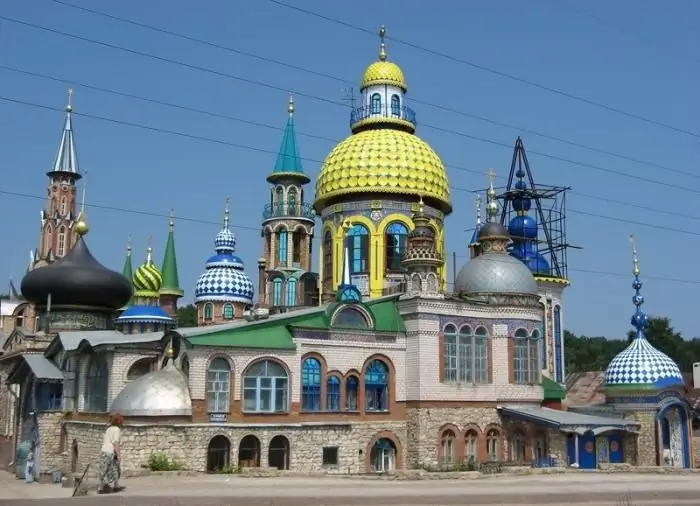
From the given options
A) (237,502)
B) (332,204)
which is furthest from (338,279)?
(237,502)

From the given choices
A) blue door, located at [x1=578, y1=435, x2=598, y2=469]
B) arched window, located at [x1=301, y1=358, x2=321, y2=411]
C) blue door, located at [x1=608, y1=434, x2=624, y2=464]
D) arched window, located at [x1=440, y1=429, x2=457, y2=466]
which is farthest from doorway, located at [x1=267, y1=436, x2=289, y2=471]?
blue door, located at [x1=608, y1=434, x2=624, y2=464]

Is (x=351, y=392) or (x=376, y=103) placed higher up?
(x=376, y=103)

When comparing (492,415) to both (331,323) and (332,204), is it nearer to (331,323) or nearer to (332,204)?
(331,323)

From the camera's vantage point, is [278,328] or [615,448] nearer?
[278,328]

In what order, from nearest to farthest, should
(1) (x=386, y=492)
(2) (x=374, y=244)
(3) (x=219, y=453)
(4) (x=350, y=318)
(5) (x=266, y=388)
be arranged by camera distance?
(1) (x=386, y=492) < (3) (x=219, y=453) < (5) (x=266, y=388) < (4) (x=350, y=318) < (2) (x=374, y=244)

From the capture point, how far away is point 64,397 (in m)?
29.7

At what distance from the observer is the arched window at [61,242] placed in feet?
149

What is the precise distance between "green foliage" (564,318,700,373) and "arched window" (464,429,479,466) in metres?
34.7

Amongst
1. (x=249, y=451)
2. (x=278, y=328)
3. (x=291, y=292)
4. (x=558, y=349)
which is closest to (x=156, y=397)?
(x=249, y=451)

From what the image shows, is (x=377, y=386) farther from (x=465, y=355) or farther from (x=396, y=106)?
(x=396, y=106)

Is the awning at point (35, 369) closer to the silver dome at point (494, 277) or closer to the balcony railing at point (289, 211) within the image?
the balcony railing at point (289, 211)

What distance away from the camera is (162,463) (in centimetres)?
2280

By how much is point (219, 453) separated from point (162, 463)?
2.17 meters

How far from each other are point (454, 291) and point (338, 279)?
15.7ft
